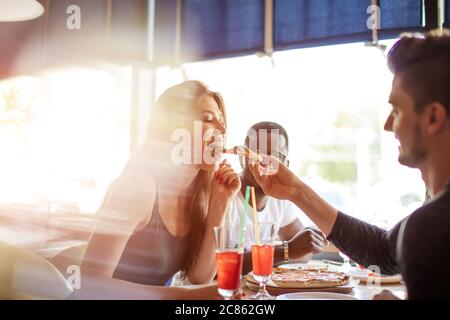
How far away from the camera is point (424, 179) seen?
55.2 inches

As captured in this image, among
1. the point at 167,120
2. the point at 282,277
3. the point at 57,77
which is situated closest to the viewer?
the point at 282,277

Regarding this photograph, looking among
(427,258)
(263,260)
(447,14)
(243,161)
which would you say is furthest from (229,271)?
(447,14)

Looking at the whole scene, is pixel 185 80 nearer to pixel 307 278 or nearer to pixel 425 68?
pixel 307 278

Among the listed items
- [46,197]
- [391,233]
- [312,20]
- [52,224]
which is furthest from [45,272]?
[312,20]

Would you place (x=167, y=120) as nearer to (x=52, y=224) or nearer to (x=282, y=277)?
(x=282, y=277)

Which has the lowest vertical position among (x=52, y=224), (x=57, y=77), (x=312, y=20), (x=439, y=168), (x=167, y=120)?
(x=52, y=224)

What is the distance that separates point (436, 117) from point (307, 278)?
808 millimetres

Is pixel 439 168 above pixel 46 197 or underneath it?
above

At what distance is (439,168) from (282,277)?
0.76m

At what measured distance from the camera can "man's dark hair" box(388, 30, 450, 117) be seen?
1.27 meters

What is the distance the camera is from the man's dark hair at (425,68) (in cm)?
127

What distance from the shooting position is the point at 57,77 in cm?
476

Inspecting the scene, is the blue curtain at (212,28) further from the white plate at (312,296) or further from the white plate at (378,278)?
the white plate at (312,296)

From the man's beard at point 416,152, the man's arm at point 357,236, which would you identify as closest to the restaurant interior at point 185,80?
the man's arm at point 357,236
